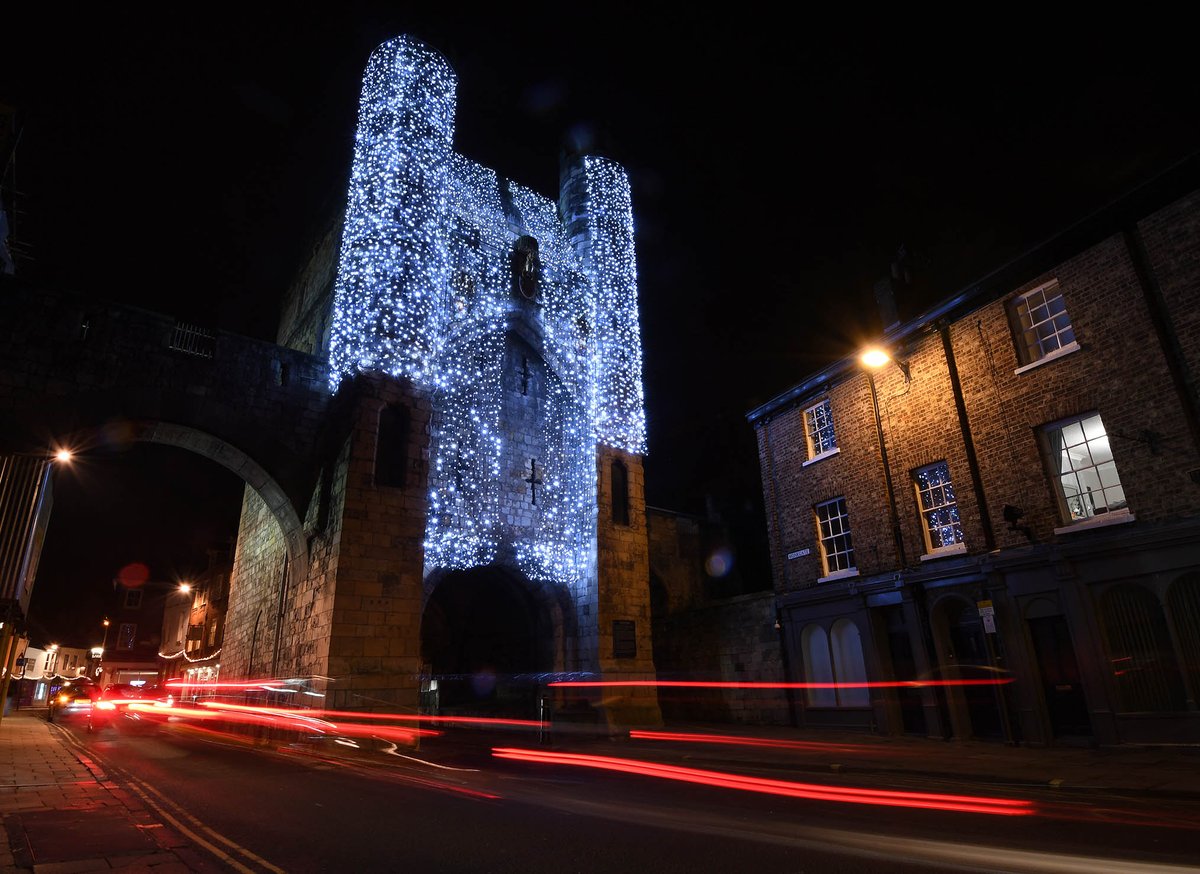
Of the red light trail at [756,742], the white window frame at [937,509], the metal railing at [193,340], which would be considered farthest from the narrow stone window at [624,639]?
the metal railing at [193,340]

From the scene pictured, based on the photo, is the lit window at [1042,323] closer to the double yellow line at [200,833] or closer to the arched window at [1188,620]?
the arched window at [1188,620]

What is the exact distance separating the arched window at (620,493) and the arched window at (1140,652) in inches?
430

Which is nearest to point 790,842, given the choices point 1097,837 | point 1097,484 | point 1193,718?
point 1097,837

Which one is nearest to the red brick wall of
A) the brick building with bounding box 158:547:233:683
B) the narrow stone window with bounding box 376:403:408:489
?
the narrow stone window with bounding box 376:403:408:489

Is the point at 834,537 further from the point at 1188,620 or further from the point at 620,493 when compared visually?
the point at 1188,620

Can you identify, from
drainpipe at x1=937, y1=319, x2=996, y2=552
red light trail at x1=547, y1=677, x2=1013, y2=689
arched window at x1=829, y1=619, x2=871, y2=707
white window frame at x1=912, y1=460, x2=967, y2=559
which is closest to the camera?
drainpipe at x1=937, y1=319, x2=996, y2=552

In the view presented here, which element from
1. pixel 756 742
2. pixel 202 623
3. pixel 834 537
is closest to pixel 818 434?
pixel 834 537

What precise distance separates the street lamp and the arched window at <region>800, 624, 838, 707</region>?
295 centimetres

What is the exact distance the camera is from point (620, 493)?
18719mm

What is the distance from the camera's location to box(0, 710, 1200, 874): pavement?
4.46 m

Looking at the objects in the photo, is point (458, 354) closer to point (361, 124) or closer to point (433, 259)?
point (433, 259)

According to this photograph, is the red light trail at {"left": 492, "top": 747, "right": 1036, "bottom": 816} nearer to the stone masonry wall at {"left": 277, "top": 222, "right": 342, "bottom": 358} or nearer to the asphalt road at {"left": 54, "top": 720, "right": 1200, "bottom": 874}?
the asphalt road at {"left": 54, "top": 720, "right": 1200, "bottom": 874}

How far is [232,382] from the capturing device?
14047 mm

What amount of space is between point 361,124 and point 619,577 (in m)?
13.6
